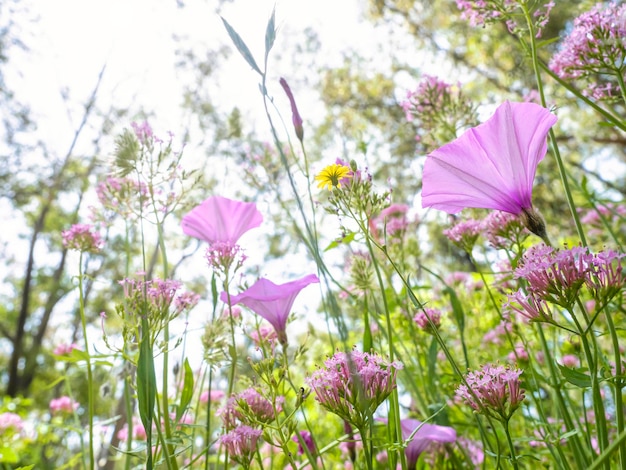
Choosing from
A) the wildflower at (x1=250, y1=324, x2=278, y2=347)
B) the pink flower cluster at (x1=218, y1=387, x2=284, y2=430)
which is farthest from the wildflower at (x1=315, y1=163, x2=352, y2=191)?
the pink flower cluster at (x1=218, y1=387, x2=284, y2=430)

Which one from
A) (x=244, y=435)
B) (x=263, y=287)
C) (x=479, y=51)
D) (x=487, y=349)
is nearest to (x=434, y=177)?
(x=263, y=287)

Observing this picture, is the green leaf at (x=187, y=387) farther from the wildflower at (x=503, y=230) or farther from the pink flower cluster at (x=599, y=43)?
the pink flower cluster at (x=599, y=43)

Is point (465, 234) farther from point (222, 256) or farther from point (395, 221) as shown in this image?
point (222, 256)

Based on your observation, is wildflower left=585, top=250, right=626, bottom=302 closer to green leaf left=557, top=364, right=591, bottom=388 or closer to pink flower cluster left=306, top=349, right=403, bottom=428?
green leaf left=557, top=364, right=591, bottom=388

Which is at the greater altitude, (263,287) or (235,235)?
(235,235)

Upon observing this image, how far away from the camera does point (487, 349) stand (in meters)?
2.52

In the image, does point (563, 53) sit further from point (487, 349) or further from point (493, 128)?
point (487, 349)

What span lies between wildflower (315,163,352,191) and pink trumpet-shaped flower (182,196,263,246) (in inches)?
18.9

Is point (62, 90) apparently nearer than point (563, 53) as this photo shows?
No

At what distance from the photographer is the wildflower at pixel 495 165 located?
963mm

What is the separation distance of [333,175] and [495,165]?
37 cm

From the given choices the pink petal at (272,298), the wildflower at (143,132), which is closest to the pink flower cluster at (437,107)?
the pink petal at (272,298)

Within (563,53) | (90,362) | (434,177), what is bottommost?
(90,362)

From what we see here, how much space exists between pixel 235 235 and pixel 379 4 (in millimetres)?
10085
